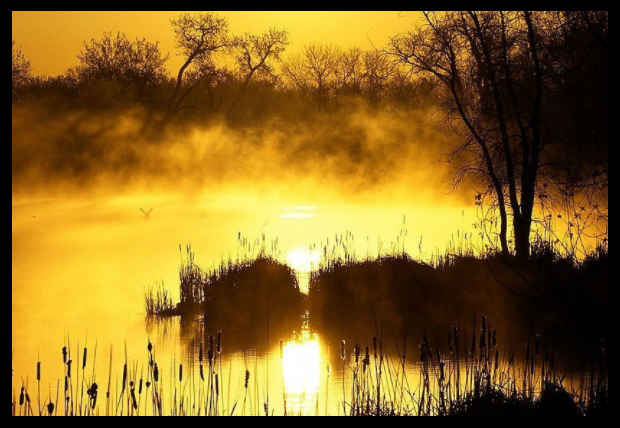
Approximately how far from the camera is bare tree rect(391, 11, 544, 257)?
40.4 feet

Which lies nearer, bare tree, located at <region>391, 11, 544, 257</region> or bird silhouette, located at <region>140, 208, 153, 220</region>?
bare tree, located at <region>391, 11, 544, 257</region>

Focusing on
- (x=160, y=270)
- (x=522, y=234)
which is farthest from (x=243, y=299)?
(x=160, y=270)

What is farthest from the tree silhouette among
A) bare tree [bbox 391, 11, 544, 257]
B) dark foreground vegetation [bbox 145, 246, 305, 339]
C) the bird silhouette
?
the bird silhouette

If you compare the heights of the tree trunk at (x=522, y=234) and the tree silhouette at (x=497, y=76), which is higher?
the tree silhouette at (x=497, y=76)

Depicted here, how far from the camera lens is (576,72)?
11812 mm

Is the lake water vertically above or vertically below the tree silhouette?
below

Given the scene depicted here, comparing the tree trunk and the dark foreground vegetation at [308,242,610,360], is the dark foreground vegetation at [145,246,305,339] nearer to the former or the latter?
the dark foreground vegetation at [308,242,610,360]

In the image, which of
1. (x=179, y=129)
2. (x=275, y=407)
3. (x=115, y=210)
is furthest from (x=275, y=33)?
(x=275, y=407)

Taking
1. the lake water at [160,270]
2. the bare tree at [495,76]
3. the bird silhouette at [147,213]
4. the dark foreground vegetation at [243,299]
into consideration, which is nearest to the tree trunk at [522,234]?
the bare tree at [495,76]

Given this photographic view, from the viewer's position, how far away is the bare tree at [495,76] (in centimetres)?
1230

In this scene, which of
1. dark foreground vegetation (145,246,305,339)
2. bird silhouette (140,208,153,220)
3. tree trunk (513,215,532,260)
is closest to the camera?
dark foreground vegetation (145,246,305,339)

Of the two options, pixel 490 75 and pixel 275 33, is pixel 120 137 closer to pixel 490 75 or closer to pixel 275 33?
pixel 275 33

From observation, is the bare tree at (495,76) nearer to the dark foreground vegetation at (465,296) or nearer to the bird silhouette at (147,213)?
the dark foreground vegetation at (465,296)

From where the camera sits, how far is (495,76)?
13523 millimetres
